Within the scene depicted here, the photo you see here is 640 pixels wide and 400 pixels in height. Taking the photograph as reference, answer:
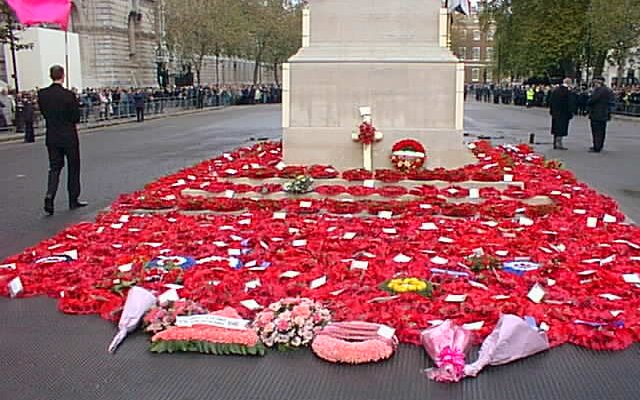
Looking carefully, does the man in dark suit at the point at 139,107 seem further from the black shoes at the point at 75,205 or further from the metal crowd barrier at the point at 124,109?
the black shoes at the point at 75,205

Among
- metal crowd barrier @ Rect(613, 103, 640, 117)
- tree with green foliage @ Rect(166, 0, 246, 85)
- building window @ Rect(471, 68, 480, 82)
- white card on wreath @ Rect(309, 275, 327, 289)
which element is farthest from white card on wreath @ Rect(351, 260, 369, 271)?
building window @ Rect(471, 68, 480, 82)

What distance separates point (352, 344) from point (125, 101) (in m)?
35.1

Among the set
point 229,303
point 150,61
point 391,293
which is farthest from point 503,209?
point 150,61

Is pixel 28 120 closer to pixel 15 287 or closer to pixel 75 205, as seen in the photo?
pixel 75 205

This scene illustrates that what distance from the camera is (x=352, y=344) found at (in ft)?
14.9

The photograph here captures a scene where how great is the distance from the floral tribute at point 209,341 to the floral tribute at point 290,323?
10 centimetres

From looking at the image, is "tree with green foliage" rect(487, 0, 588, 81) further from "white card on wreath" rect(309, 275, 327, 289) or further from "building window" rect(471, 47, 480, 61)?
"building window" rect(471, 47, 480, 61)

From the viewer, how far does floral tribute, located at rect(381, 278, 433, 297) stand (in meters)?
5.55

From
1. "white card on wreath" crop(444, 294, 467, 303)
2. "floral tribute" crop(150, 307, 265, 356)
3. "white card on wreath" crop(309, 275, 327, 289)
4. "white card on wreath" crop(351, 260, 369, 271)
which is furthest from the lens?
"white card on wreath" crop(351, 260, 369, 271)

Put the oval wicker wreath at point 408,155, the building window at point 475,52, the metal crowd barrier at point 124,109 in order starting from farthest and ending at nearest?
the building window at point 475,52
the metal crowd barrier at point 124,109
the oval wicker wreath at point 408,155

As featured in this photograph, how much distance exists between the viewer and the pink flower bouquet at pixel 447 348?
423 centimetres

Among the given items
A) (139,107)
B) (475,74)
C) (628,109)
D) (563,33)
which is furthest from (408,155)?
(475,74)

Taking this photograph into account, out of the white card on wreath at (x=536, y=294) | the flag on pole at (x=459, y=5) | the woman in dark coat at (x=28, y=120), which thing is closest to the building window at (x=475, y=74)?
the woman in dark coat at (x=28, y=120)

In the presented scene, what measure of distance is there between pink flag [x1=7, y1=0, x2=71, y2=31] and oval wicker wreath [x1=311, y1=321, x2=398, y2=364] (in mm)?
9327
